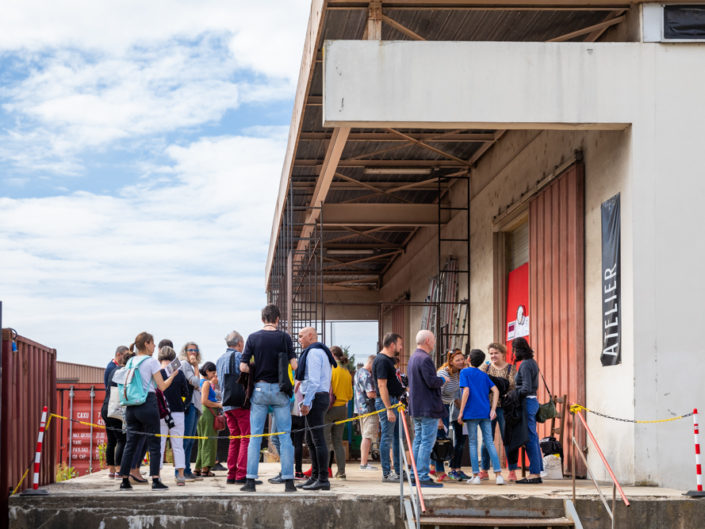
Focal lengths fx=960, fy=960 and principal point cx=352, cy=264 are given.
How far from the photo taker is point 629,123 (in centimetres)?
1172

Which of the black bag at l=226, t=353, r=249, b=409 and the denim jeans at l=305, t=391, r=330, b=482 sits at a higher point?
the black bag at l=226, t=353, r=249, b=409

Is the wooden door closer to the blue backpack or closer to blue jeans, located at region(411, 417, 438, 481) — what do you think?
blue jeans, located at region(411, 417, 438, 481)

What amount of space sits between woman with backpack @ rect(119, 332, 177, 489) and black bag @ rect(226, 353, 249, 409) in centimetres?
79

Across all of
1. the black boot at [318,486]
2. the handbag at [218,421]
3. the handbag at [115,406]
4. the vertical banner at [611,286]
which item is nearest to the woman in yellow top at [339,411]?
the handbag at [218,421]

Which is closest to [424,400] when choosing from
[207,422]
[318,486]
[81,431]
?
[318,486]

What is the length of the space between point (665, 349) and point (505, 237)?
24.5ft

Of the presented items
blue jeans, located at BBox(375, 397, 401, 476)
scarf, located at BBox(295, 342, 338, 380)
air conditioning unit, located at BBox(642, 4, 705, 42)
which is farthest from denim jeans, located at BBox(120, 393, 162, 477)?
air conditioning unit, located at BBox(642, 4, 705, 42)

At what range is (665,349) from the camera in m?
11.3

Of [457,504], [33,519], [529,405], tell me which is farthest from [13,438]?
[529,405]

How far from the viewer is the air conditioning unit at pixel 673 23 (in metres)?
11.8

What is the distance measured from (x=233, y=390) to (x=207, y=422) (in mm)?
2118

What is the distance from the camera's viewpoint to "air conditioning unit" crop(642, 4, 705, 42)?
1179 cm

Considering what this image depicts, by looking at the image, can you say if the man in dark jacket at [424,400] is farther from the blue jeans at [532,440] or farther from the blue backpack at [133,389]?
the blue backpack at [133,389]

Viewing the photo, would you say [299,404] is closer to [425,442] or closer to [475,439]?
[425,442]
